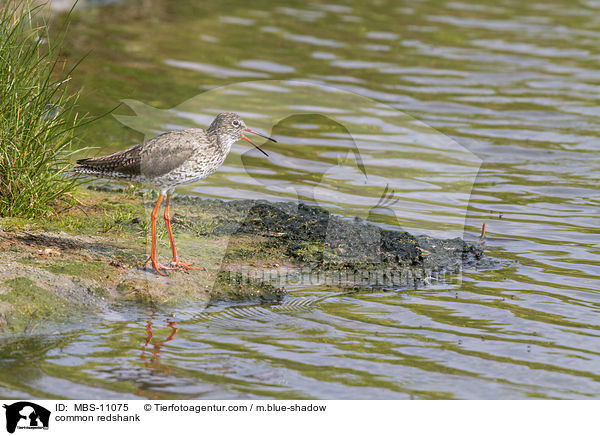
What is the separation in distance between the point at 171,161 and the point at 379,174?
4.72m

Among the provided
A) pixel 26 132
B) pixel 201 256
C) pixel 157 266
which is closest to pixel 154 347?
pixel 157 266

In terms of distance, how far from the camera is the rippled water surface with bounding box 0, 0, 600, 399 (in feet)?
21.3

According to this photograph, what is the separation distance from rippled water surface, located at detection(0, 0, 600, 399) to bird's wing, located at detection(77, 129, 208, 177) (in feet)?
4.97

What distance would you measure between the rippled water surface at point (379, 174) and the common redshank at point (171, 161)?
1.41 metres

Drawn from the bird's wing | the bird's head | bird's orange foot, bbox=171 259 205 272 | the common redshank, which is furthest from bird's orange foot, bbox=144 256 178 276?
the bird's head

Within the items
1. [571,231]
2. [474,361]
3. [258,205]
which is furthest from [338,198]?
[474,361]

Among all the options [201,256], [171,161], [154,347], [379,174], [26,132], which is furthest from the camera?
[379,174]

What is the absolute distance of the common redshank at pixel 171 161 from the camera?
802cm

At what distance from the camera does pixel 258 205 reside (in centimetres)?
988

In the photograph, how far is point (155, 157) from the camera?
26.5ft

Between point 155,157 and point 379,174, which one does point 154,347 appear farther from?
point 379,174

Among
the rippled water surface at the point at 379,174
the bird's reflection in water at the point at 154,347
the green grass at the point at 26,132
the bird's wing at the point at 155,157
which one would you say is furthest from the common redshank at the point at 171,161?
the rippled water surface at the point at 379,174

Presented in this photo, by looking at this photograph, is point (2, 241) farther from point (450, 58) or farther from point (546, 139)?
point (450, 58)

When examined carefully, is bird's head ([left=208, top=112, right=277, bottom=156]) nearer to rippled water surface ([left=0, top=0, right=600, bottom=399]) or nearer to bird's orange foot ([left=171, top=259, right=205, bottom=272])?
bird's orange foot ([left=171, top=259, right=205, bottom=272])
